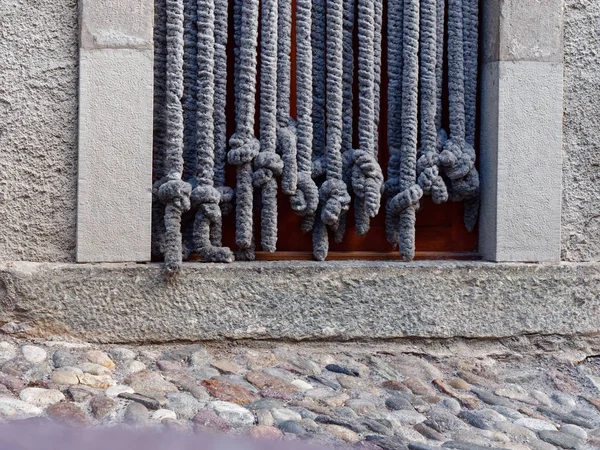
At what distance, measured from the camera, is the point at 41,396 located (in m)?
2.61

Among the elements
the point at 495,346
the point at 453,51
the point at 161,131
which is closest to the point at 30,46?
the point at 161,131

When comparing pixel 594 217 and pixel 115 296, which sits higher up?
pixel 594 217

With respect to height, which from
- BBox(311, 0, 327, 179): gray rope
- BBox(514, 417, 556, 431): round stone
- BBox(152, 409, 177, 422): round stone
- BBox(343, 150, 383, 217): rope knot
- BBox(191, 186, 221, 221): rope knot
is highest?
BBox(311, 0, 327, 179): gray rope

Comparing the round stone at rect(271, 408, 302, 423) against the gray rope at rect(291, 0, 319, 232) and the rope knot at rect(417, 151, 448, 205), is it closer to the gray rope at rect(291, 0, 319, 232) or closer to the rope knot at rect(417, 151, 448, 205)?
the gray rope at rect(291, 0, 319, 232)

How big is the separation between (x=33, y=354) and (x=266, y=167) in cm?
115

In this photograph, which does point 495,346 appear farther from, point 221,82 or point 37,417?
point 37,417

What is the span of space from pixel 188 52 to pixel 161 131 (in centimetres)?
34

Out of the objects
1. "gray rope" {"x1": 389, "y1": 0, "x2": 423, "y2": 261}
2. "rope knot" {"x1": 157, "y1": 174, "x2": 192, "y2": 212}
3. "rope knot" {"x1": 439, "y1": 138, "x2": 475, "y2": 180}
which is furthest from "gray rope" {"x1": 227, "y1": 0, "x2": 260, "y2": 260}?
"rope knot" {"x1": 439, "y1": 138, "x2": 475, "y2": 180}

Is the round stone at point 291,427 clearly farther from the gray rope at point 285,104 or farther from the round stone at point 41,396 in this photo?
the gray rope at point 285,104

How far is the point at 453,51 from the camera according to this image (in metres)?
3.49

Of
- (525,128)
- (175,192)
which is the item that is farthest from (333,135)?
(525,128)

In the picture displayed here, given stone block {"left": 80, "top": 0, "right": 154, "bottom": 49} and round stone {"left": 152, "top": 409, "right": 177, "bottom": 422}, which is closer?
round stone {"left": 152, "top": 409, "right": 177, "bottom": 422}

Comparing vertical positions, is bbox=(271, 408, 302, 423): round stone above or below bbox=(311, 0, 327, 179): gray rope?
below

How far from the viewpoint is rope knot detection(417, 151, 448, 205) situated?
343 cm
